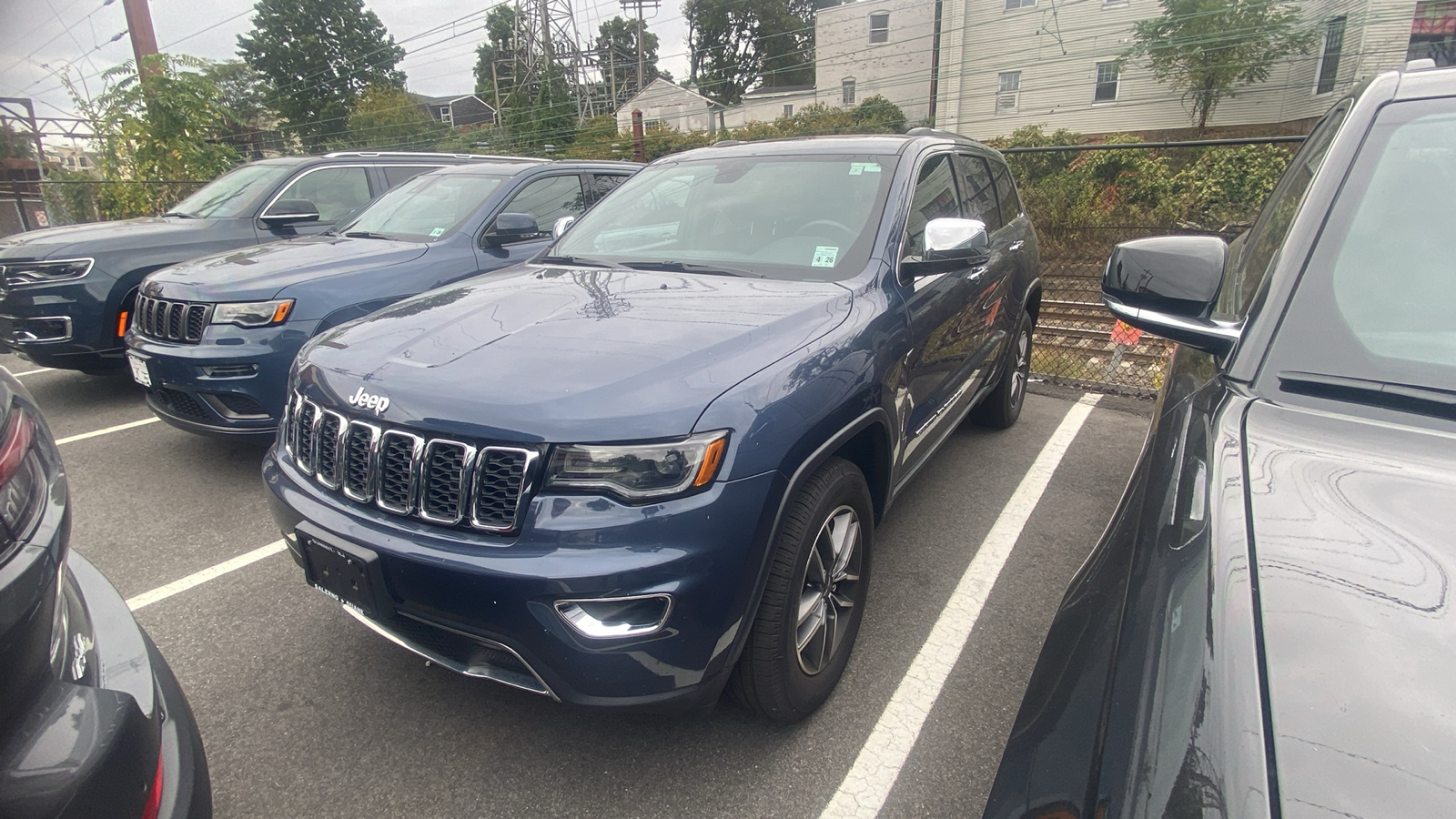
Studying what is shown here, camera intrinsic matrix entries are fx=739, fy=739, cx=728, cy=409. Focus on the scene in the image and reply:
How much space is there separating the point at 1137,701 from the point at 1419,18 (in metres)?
28.8

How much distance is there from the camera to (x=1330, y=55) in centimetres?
2306

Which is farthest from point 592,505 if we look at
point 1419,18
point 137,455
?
point 1419,18

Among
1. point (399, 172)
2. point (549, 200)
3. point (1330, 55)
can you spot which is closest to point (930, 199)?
point (549, 200)

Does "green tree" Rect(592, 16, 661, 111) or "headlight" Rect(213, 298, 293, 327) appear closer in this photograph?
"headlight" Rect(213, 298, 293, 327)

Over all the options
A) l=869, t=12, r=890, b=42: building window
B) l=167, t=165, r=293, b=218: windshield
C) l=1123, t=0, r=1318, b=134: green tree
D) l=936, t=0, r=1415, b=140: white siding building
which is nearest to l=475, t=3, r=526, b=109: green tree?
l=869, t=12, r=890, b=42: building window

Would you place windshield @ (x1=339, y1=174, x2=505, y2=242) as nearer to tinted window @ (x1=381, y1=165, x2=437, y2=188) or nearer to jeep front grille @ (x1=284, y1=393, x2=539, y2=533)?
tinted window @ (x1=381, y1=165, x2=437, y2=188)

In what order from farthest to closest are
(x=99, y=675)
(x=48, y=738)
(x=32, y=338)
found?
(x=32, y=338) < (x=99, y=675) < (x=48, y=738)

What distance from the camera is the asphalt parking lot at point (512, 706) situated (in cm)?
205

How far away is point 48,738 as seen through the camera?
3.49 feet

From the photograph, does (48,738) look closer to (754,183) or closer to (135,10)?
(754,183)

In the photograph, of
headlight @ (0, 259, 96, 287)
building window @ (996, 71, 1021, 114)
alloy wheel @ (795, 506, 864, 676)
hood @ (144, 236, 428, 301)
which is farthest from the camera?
building window @ (996, 71, 1021, 114)

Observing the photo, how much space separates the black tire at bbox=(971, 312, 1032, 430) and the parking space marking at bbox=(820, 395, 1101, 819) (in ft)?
2.43

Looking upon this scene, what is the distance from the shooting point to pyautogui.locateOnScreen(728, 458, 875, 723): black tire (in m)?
1.98

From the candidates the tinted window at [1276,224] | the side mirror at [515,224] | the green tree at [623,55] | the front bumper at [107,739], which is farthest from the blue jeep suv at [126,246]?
the green tree at [623,55]
